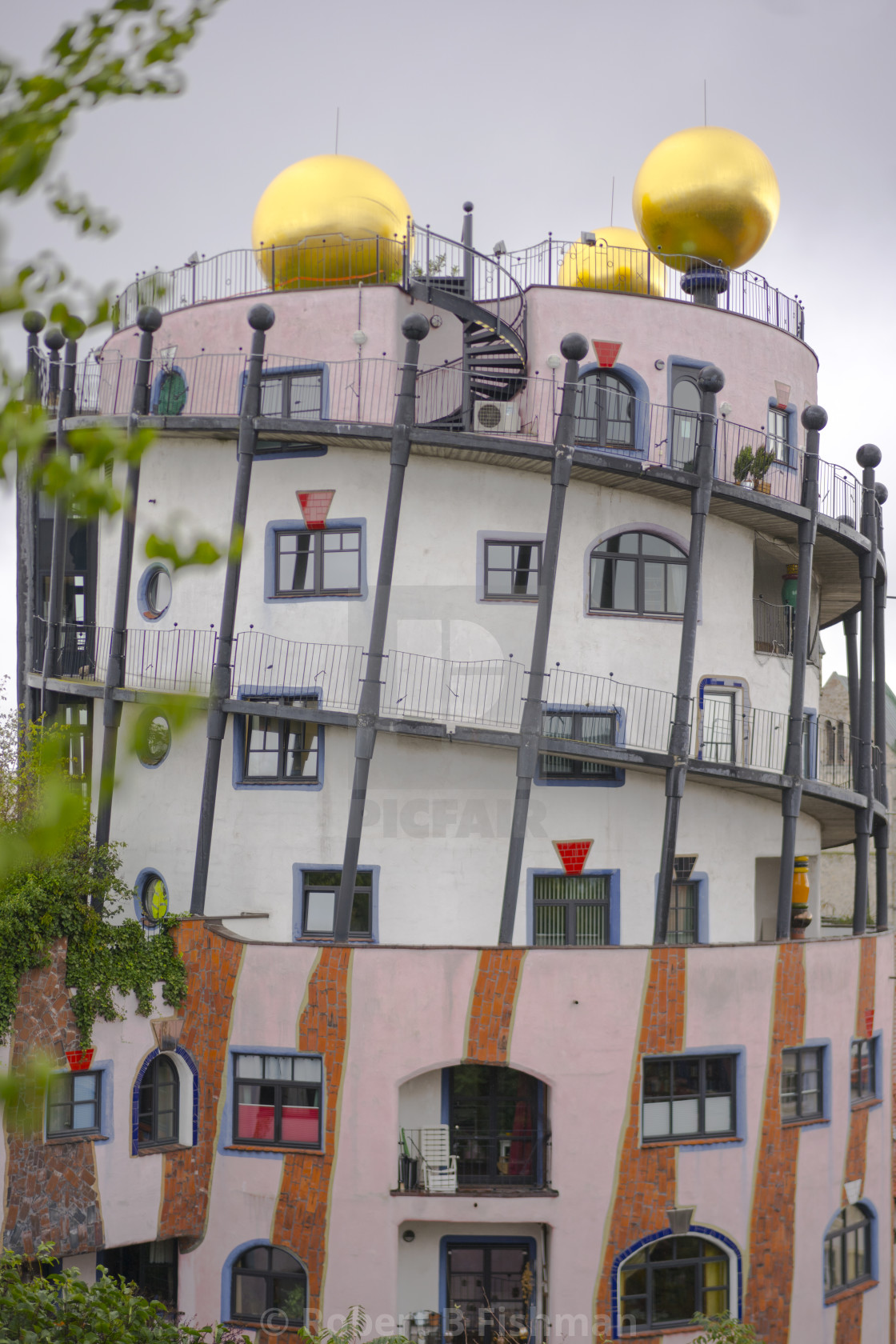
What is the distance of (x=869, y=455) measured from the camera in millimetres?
22781

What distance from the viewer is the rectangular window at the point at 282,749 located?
2034 cm

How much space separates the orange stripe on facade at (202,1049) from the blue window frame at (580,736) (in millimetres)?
5427

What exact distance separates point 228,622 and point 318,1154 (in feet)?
24.7

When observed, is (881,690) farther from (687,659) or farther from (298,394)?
(298,394)

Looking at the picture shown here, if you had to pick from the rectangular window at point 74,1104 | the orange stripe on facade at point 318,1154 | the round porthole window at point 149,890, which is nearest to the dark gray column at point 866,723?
the orange stripe on facade at point 318,1154

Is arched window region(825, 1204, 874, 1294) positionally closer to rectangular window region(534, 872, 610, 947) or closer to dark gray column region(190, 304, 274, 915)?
rectangular window region(534, 872, 610, 947)

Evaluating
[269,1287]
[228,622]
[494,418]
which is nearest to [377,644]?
[228,622]

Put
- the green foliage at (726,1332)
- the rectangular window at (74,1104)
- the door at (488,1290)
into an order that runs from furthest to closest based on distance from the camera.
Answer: the door at (488,1290) < the rectangular window at (74,1104) < the green foliage at (726,1332)

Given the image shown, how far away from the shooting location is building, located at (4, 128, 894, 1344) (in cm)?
1777

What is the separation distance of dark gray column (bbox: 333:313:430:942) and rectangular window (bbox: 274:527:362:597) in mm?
1385

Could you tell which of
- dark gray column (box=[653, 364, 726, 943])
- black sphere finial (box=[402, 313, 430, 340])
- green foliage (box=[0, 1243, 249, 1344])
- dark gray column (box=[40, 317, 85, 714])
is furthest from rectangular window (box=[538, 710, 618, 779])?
green foliage (box=[0, 1243, 249, 1344])

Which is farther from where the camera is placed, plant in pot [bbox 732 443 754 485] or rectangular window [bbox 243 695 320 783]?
plant in pot [bbox 732 443 754 485]

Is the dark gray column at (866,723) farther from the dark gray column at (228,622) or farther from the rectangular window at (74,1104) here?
the rectangular window at (74,1104)

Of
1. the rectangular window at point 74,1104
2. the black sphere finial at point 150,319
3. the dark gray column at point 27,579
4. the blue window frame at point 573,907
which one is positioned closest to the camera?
the rectangular window at point 74,1104
